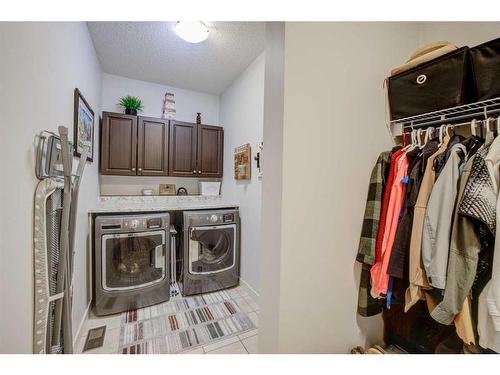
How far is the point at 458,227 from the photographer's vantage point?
74 cm

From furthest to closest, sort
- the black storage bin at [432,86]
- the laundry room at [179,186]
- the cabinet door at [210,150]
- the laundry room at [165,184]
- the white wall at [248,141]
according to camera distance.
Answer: the cabinet door at [210,150], the white wall at [248,141], the laundry room at [179,186], the laundry room at [165,184], the black storage bin at [432,86]

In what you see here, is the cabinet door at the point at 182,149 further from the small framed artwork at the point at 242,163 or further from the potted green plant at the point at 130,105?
the small framed artwork at the point at 242,163

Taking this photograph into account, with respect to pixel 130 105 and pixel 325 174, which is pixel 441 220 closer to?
pixel 325 174

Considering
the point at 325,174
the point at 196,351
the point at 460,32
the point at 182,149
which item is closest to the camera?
the point at 325,174

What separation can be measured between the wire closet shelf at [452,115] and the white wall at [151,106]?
2.76 m

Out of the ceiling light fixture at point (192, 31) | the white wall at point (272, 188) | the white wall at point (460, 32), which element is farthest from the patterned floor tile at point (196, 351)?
the ceiling light fixture at point (192, 31)

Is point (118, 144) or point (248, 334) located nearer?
point (248, 334)

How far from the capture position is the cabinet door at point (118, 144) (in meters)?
2.56

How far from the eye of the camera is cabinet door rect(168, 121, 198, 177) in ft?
9.57

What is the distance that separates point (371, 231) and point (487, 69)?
743 millimetres

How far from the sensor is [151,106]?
3.05m

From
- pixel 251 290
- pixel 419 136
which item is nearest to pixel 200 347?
pixel 251 290

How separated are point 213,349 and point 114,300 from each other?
1.10m
